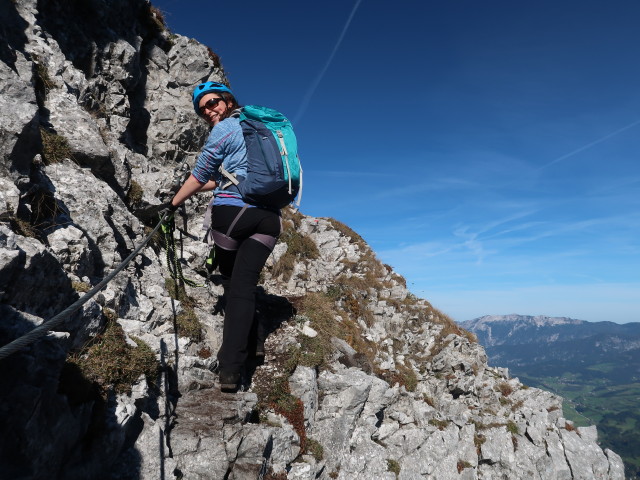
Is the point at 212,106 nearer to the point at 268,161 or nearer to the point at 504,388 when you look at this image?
the point at 268,161

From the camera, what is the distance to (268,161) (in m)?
5.66

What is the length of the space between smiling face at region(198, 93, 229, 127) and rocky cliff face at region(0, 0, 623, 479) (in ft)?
8.97

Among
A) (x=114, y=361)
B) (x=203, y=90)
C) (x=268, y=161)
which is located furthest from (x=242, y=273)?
(x=203, y=90)

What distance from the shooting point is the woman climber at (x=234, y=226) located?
19.2ft

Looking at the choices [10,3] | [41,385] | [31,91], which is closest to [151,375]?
[41,385]

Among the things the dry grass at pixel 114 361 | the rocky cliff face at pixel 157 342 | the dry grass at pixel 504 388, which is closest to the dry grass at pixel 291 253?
the rocky cliff face at pixel 157 342

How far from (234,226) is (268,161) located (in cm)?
125

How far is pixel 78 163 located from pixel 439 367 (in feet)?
56.4

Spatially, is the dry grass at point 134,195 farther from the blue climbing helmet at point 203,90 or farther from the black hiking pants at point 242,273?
the black hiking pants at point 242,273

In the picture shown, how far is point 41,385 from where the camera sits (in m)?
3.54

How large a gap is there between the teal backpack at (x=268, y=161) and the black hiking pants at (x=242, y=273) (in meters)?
0.31

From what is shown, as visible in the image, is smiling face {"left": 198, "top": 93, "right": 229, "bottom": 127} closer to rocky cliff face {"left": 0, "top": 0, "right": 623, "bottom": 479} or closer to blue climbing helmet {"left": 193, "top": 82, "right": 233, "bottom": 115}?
blue climbing helmet {"left": 193, "top": 82, "right": 233, "bottom": 115}

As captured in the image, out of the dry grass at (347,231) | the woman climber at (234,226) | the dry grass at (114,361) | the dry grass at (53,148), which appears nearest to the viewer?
the dry grass at (114,361)

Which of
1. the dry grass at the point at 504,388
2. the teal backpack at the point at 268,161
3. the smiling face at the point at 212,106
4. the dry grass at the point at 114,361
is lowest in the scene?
the dry grass at the point at 504,388
